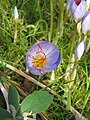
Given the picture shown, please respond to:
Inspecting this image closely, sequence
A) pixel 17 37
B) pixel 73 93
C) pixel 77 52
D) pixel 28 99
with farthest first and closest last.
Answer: pixel 17 37, pixel 73 93, pixel 77 52, pixel 28 99

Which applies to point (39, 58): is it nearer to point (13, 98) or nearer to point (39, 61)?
point (39, 61)

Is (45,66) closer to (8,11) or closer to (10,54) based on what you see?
(10,54)

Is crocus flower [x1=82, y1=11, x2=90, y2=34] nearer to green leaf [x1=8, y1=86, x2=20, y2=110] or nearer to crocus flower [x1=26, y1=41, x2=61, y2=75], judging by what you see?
crocus flower [x1=26, y1=41, x2=61, y2=75]

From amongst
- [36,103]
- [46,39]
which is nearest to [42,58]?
[46,39]

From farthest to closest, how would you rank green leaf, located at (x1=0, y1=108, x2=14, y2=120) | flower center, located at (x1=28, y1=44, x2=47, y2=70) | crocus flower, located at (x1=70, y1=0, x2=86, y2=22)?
flower center, located at (x1=28, y1=44, x2=47, y2=70) → crocus flower, located at (x1=70, y1=0, x2=86, y2=22) → green leaf, located at (x1=0, y1=108, x2=14, y2=120)

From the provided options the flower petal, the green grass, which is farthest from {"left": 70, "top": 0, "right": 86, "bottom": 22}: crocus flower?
the green grass

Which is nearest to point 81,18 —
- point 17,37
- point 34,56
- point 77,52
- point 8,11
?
Result: point 77,52
